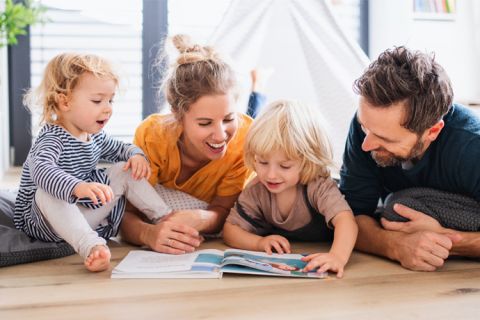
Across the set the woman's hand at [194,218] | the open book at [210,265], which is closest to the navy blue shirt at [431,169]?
the open book at [210,265]

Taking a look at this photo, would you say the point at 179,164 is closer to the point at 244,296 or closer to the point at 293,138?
the point at 293,138

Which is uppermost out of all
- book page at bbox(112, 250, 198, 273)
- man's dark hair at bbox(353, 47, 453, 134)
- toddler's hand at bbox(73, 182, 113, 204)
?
man's dark hair at bbox(353, 47, 453, 134)

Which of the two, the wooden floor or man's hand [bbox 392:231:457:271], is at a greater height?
man's hand [bbox 392:231:457:271]

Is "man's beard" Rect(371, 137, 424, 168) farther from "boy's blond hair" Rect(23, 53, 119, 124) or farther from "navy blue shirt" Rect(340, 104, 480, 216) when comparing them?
"boy's blond hair" Rect(23, 53, 119, 124)

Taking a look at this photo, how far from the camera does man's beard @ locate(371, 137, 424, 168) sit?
1467mm

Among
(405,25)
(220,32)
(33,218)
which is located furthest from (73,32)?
(33,218)

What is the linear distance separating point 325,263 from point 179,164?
61 centimetres

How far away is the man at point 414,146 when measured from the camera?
140 centimetres

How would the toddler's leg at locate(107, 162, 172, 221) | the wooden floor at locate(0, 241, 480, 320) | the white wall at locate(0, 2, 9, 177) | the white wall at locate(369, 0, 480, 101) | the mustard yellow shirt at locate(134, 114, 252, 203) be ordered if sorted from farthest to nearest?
the white wall at locate(369, 0, 480, 101)
the white wall at locate(0, 2, 9, 177)
the mustard yellow shirt at locate(134, 114, 252, 203)
the toddler's leg at locate(107, 162, 172, 221)
the wooden floor at locate(0, 241, 480, 320)

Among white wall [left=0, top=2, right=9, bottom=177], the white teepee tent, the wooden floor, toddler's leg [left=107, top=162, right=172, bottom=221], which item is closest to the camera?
the wooden floor

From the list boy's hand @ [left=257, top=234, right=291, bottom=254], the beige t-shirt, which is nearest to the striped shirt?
the beige t-shirt

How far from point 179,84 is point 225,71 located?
0.44ft

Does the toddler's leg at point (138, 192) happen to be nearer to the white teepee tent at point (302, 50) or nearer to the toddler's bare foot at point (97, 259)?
the toddler's bare foot at point (97, 259)

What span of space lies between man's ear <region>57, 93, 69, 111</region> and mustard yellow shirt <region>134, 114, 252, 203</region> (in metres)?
0.31
